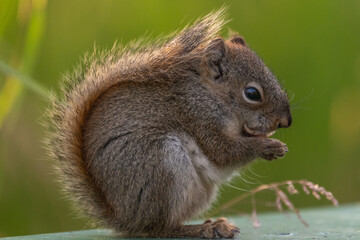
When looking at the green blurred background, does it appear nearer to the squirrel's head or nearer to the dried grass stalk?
the dried grass stalk

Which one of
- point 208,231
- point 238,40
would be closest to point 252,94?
point 238,40

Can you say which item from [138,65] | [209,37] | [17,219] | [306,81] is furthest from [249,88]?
[306,81]

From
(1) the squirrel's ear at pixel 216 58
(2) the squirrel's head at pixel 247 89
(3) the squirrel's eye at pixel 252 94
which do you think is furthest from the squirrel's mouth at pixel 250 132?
(1) the squirrel's ear at pixel 216 58

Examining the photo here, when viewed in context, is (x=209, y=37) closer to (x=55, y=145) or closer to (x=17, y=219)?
(x=55, y=145)

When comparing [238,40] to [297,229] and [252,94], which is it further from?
[297,229]

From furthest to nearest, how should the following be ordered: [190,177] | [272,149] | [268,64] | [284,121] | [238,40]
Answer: [268,64], [238,40], [284,121], [272,149], [190,177]

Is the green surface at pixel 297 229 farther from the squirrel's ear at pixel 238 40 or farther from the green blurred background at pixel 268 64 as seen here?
the squirrel's ear at pixel 238 40

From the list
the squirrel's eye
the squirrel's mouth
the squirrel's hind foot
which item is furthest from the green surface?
the squirrel's eye
